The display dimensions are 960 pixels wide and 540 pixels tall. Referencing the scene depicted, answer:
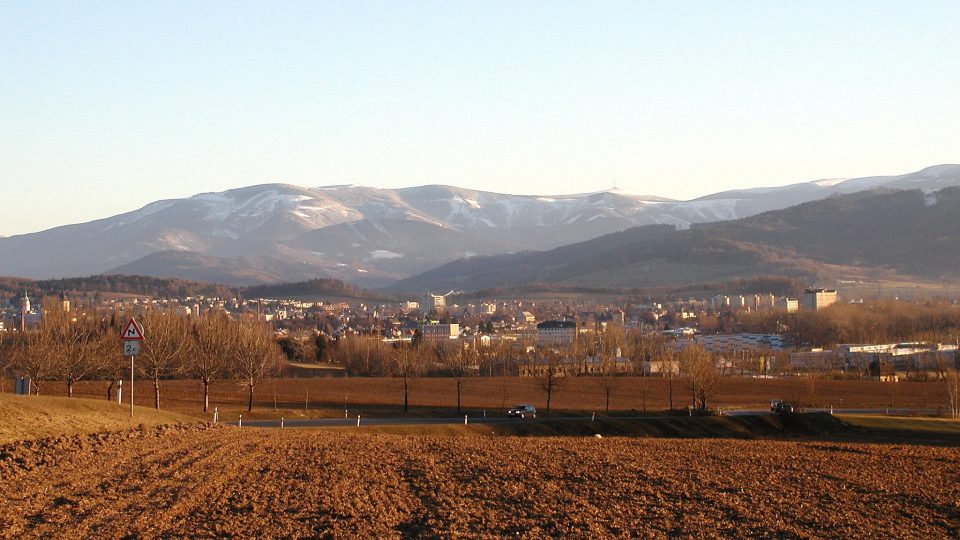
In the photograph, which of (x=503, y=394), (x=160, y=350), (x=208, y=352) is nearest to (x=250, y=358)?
(x=208, y=352)

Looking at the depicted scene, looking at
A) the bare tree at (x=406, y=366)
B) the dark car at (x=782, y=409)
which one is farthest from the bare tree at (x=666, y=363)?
the dark car at (x=782, y=409)

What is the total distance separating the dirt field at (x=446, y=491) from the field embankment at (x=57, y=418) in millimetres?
1762

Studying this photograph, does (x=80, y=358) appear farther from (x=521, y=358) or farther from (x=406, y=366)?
(x=521, y=358)

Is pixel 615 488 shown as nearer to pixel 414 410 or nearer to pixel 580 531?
pixel 580 531

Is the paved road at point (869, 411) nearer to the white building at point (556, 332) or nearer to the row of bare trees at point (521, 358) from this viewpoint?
the row of bare trees at point (521, 358)

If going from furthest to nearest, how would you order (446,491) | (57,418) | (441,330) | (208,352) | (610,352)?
1. (441,330)
2. (610,352)
3. (208,352)
4. (57,418)
5. (446,491)

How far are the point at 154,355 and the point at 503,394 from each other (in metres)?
27.5

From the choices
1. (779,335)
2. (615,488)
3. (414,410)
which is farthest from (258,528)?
(779,335)

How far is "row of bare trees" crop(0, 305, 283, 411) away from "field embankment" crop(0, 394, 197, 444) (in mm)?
13931

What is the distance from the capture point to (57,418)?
32312mm

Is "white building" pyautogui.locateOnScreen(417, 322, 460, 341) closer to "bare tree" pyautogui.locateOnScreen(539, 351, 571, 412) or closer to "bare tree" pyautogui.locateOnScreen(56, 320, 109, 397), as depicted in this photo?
"bare tree" pyautogui.locateOnScreen(539, 351, 571, 412)

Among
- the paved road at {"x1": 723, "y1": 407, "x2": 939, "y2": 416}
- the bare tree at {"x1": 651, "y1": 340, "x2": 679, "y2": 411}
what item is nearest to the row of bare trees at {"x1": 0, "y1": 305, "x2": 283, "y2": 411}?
the paved road at {"x1": 723, "y1": 407, "x2": 939, "y2": 416}

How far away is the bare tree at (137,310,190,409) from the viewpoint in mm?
56875

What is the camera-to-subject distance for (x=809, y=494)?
23.5 m
